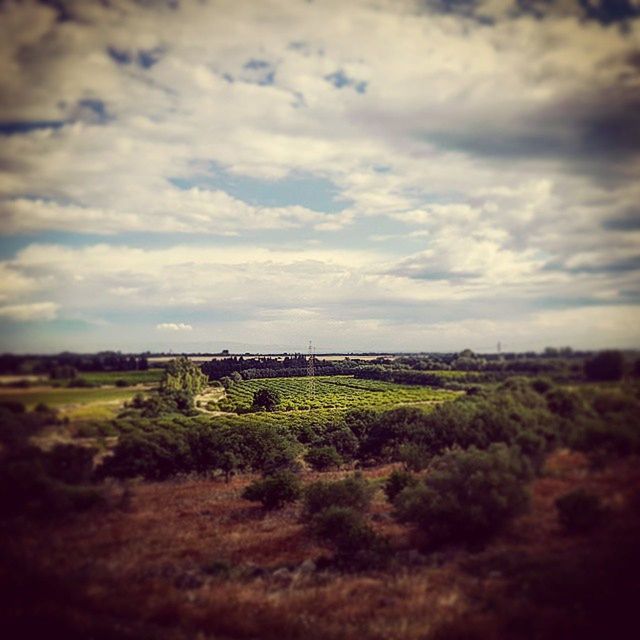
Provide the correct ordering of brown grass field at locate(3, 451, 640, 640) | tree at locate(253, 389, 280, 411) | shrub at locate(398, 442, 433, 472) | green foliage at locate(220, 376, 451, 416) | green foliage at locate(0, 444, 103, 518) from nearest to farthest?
brown grass field at locate(3, 451, 640, 640) < green foliage at locate(0, 444, 103, 518) < shrub at locate(398, 442, 433, 472) < green foliage at locate(220, 376, 451, 416) < tree at locate(253, 389, 280, 411)

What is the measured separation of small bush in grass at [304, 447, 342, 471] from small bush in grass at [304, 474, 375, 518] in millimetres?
789

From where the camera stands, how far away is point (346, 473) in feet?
40.8

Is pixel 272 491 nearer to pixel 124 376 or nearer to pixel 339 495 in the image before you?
pixel 339 495

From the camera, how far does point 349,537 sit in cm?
984

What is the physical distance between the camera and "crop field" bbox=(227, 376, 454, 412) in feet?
33.3

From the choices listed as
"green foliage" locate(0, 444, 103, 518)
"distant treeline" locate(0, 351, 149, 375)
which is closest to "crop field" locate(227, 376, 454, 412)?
"distant treeline" locate(0, 351, 149, 375)

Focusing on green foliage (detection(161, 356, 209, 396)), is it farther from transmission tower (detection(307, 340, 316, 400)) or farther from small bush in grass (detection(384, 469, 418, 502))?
small bush in grass (detection(384, 469, 418, 502))

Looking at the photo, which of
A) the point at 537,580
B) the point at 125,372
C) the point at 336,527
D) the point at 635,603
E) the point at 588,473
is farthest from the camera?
the point at 336,527

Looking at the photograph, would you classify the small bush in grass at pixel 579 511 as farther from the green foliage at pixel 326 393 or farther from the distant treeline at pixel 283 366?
the distant treeline at pixel 283 366

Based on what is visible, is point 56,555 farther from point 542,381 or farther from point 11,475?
point 542,381

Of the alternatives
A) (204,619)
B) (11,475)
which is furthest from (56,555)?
(204,619)

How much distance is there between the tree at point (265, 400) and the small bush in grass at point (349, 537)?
257 cm

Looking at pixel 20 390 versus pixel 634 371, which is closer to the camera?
pixel 20 390

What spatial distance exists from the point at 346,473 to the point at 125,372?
6.47m
